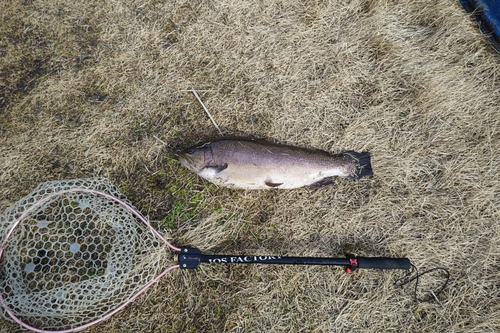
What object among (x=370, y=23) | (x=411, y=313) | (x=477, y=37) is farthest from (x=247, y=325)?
(x=477, y=37)

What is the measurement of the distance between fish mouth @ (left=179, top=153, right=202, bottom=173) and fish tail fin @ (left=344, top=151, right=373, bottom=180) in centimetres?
159

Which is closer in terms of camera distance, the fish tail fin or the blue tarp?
the fish tail fin

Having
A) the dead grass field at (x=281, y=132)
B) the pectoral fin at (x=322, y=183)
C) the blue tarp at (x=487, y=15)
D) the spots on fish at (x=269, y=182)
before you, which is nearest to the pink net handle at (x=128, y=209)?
the dead grass field at (x=281, y=132)

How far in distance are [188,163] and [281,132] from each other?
41.5 inches

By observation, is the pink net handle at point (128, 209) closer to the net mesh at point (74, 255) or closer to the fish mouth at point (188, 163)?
the net mesh at point (74, 255)

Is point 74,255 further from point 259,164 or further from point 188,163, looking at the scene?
point 259,164

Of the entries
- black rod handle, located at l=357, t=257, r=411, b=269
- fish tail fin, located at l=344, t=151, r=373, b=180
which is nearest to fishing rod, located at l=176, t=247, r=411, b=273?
black rod handle, located at l=357, t=257, r=411, b=269

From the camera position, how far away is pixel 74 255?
117 inches

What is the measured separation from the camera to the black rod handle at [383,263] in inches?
115

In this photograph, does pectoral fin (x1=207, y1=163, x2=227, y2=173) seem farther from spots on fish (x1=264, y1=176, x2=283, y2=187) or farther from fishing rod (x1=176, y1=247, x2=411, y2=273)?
fishing rod (x1=176, y1=247, x2=411, y2=273)

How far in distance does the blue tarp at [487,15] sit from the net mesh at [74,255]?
4351mm

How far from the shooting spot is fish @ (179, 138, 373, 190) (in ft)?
10.0

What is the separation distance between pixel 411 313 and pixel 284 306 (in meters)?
1.31

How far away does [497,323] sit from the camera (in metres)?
3.20
